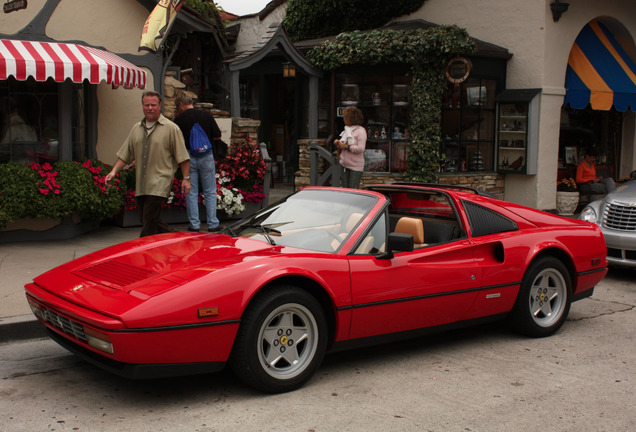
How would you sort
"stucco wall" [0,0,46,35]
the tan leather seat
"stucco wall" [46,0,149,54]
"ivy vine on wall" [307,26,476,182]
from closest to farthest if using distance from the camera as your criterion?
1. the tan leather seat
2. "stucco wall" [0,0,46,35]
3. "stucco wall" [46,0,149,54]
4. "ivy vine on wall" [307,26,476,182]

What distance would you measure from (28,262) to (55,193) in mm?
1322

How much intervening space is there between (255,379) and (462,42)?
10.6m

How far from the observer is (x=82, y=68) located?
328 inches

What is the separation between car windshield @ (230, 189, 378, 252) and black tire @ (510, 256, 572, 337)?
61.3 inches

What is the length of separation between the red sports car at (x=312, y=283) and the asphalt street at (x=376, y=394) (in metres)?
0.26

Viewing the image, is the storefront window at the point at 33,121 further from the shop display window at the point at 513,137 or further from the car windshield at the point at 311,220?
the shop display window at the point at 513,137

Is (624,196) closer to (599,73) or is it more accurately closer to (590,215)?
(590,215)

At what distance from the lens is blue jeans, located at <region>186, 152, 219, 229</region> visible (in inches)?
347

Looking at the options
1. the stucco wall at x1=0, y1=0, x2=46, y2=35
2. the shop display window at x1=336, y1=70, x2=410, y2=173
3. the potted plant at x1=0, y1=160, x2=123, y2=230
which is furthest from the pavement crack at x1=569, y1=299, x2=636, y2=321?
the stucco wall at x1=0, y1=0, x2=46, y2=35

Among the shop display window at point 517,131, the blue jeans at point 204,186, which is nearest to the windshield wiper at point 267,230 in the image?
the blue jeans at point 204,186

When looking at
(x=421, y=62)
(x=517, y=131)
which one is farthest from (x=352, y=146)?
(x=517, y=131)

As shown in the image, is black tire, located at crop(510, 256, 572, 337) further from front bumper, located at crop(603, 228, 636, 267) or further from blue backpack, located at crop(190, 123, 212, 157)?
blue backpack, located at crop(190, 123, 212, 157)

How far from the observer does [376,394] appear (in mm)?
4367

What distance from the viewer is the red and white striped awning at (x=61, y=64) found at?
7.89m
